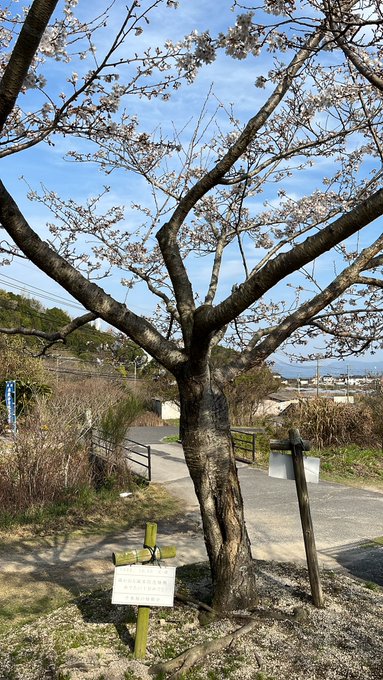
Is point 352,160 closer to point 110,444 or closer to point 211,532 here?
point 211,532

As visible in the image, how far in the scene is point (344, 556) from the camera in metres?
5.95

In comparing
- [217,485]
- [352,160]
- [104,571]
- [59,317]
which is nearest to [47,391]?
[104,571]

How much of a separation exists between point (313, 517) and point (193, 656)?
16.0 ft

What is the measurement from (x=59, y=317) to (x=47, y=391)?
16.5m

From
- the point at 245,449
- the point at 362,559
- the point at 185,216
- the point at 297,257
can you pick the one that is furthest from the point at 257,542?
the point at 245,449

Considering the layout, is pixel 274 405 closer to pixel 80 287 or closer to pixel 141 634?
pixel 141 634

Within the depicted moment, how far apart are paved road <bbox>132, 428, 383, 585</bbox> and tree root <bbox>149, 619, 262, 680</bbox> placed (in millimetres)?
2268

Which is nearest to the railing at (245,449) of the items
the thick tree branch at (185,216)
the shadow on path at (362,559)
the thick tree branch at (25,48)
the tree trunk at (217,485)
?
the shadow on path at (362,559)

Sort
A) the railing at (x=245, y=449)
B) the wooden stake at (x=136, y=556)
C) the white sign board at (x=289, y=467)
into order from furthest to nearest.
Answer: the railing at (x=245, y=449), the white sign board at (x=289, y=467), the wooden stake at (x=136, y=556)

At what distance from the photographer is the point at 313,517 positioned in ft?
25.3

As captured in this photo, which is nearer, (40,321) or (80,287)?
(80,287)

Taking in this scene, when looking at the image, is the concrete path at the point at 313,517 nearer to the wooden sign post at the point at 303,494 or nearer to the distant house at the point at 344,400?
the wooden sign post at the point at 303,494

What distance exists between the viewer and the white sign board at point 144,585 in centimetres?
331

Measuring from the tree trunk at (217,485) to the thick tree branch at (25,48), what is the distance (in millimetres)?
1877
